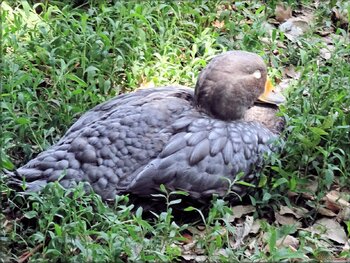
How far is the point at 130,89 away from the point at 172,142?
1.07 meters

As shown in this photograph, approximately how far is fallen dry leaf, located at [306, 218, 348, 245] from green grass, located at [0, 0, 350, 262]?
71 millimetres

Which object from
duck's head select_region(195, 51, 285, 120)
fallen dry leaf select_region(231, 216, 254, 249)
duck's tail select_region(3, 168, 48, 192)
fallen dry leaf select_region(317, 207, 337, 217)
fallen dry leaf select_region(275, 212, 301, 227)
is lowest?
fallen dry leaf select_region(275, 212, 301, 227)

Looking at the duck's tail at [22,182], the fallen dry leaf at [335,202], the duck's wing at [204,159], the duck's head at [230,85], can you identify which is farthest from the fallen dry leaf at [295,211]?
the duck's tail at [22,182]

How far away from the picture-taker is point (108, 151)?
4410mm

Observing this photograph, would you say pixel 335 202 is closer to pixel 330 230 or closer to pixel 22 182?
pixel 330 230

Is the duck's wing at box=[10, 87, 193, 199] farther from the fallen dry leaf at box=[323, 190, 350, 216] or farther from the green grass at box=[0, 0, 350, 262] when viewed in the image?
the fallen dry leaf at box=[323, 190, 350, 216]

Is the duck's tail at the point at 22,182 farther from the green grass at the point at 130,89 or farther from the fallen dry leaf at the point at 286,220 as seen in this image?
the fallen dry leaf at the point at 286,220

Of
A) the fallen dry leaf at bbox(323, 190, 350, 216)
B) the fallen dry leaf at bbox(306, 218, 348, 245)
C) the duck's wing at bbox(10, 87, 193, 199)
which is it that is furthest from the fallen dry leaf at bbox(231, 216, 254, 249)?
the duck's wing at bbox(10, 87, 193, 199)

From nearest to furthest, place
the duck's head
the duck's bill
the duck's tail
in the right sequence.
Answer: the duck's tail < the duck's head < the duck's bill

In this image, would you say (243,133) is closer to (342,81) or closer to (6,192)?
(342,81)

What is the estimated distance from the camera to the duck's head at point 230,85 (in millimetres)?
4621

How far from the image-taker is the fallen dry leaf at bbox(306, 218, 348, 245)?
4312mm

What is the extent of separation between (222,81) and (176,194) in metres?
0.71

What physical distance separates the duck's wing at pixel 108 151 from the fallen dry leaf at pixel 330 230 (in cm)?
92
